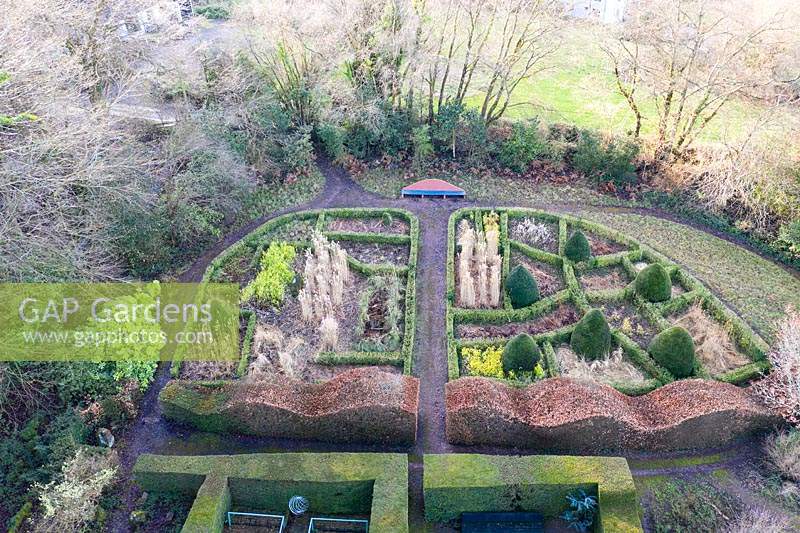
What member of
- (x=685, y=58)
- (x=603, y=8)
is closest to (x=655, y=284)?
(x=685, y=58)

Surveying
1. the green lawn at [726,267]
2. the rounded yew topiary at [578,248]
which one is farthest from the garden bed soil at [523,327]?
the green lawn at [726,267]

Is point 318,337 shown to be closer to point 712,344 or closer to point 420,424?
point 420,424

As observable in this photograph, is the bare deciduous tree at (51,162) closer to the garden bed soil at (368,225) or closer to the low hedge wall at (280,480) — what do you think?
the low hedge wall at (280,480)

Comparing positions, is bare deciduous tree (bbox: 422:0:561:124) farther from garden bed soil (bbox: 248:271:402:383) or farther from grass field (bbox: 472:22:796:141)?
garden bed soil (bbox: 248:271:402:383)

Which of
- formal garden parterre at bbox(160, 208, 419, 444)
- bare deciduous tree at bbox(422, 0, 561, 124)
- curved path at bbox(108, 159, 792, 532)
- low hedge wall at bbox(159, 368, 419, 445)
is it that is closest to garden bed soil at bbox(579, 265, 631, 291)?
curved path at bbox(108, 159, 792, 532)

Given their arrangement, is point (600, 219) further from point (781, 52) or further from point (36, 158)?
point (36, 158)

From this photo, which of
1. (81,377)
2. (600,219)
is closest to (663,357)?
(600,219)
